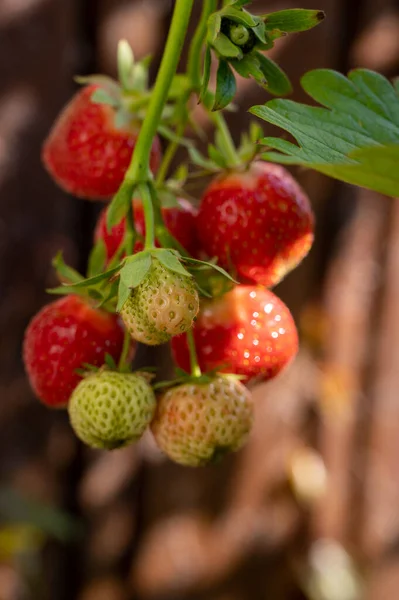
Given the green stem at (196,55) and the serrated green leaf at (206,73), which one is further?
the green stem at (196,55)

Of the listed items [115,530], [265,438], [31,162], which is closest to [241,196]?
[31,162]

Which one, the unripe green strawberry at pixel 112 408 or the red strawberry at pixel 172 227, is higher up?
A: the red strawberry at pixel 172 227

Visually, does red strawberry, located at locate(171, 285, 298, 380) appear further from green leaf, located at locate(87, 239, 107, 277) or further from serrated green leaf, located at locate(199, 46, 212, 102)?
serrated green leaf, located at locate(199, 46, 212, 102)

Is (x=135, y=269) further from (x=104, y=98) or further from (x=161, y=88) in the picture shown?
(x=104, y=98)

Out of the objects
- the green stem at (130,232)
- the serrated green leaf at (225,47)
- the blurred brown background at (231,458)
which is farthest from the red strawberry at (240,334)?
the blurred brown background at (231,458)

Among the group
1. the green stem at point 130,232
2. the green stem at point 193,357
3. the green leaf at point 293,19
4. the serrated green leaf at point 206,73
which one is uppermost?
the green leaf at point 293,19

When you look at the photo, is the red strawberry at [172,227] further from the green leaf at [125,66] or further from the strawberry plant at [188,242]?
the green leaf at [125,66]

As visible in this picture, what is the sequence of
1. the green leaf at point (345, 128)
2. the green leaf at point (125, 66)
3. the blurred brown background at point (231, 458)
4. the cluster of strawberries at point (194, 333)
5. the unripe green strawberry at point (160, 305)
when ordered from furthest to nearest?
the blurred brown background at point (231, 458), the green leaf at point (125, 66), the cluster of strawberries at point (194, 333), the unripe green strawberry at point (160, 305), the green leaf at point (345, 128)

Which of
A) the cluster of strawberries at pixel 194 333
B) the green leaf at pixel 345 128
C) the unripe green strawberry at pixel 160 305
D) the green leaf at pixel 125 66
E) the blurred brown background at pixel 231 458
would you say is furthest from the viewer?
the blurred brown background at pixel 231 458
